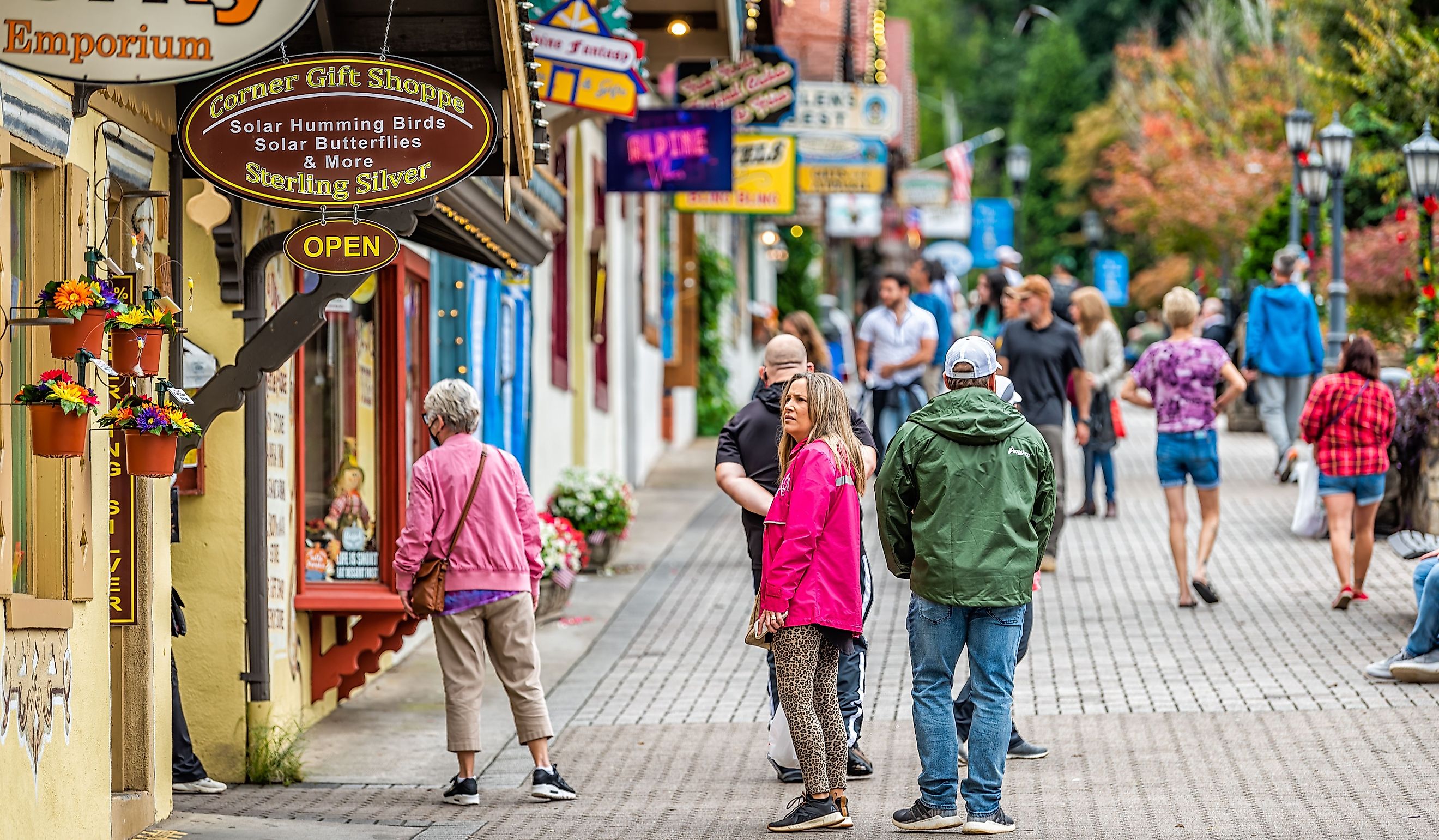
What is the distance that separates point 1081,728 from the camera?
28.0 ft

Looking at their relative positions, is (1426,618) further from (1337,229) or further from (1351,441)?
(1337,229)

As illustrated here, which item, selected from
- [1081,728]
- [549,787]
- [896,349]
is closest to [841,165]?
[896,349]

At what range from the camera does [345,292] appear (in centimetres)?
666

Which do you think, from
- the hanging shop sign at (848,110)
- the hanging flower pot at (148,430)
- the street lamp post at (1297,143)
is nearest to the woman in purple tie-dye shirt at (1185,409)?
the hanging flower pot at (148,430)

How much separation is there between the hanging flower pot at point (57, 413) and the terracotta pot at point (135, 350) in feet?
1.71

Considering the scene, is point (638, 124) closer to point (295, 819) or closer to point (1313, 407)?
point (1313, 407)

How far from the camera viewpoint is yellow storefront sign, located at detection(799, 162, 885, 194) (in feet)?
70.9

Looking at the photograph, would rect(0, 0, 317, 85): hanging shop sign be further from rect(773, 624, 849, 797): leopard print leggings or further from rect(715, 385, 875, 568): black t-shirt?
rect(715, 385, 875, 568): black t-shirt

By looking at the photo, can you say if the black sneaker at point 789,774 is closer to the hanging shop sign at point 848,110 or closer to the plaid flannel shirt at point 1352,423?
the plaid flannel shirt at point 1352,423

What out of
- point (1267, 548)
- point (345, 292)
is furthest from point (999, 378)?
point (1267, 548)

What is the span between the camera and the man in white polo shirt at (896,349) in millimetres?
13523

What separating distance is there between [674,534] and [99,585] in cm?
945

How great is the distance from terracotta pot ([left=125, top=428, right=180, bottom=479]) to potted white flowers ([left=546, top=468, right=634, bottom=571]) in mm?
7246

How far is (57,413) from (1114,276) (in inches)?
1562
